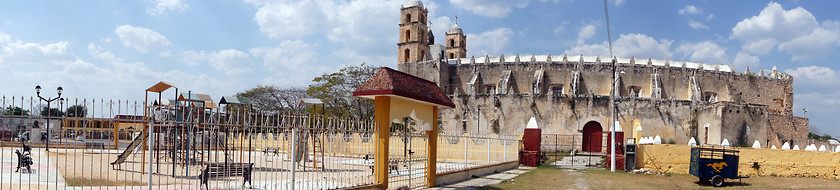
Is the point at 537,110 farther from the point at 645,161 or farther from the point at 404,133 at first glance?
the point at 404,133

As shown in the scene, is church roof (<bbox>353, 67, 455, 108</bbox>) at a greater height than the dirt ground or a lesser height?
greater

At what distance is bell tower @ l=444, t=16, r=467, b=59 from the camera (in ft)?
197

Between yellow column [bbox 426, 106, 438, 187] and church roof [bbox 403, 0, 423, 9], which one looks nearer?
yellow column [bbox 426, 106, 438, 187]

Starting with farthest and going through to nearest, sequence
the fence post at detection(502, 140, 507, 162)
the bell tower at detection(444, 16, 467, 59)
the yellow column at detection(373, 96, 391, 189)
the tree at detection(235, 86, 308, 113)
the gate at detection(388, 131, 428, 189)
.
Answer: the bell tower at detection(444, 16, 467, 59) < the tree at detection(235, 86, 308, 113) < the fence post at detection(502, 140, 507, 162) < the gate at detection(388, 131, 428, 189) < the yellow column at detection(373, 96, 391, 189)

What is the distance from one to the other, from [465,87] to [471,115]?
22.8 ft

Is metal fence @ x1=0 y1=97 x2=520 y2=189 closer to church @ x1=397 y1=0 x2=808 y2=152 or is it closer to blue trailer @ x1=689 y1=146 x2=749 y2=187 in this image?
blue trailer @ x1=689 y1=146 x2=749 y2=187

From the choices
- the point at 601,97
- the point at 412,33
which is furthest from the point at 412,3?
the point at 601,97

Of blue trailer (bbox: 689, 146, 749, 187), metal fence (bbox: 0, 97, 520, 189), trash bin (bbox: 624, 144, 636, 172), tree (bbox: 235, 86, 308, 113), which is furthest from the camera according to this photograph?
tree (bbox: 235, 86, 308, 113)

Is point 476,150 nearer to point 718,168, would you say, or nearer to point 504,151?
point 504,151

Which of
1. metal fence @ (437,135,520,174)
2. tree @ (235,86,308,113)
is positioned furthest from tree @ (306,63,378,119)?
metal fence @ (437,135,520,174)

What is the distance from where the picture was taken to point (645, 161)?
690 inches

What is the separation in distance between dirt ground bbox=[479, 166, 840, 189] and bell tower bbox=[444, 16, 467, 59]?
143 feet

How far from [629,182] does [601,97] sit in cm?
2075

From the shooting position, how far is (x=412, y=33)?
47.3 metres
